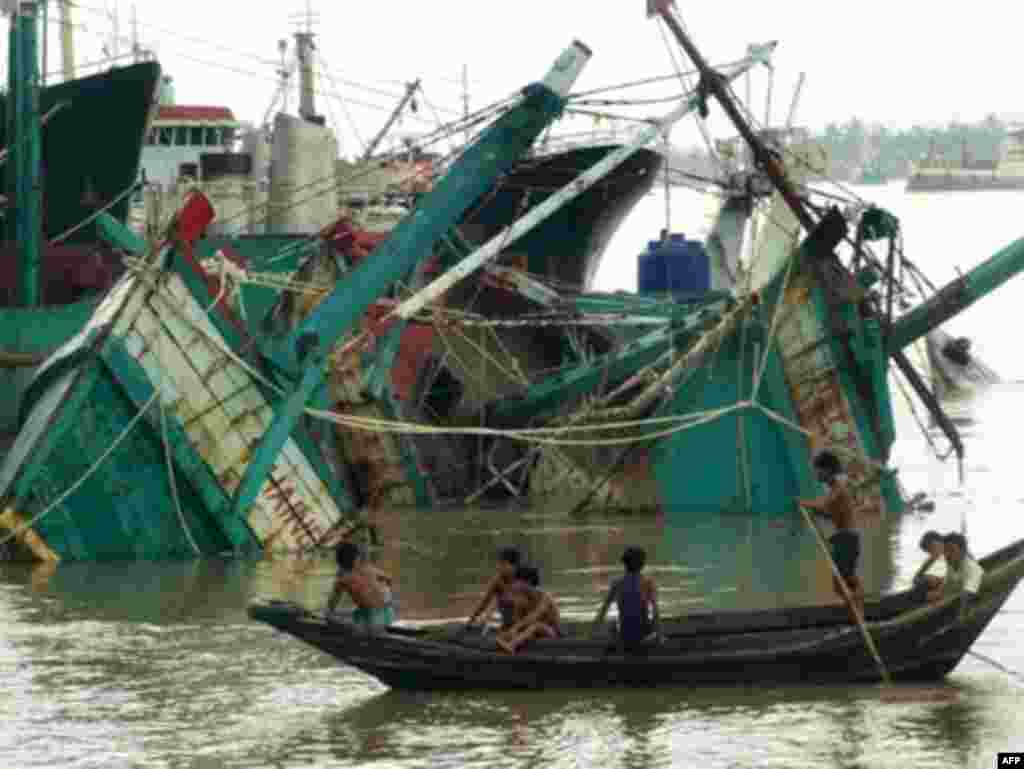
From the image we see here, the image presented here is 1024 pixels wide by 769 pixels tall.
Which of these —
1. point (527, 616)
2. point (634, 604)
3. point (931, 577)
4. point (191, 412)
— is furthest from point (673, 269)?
point (634, 604)

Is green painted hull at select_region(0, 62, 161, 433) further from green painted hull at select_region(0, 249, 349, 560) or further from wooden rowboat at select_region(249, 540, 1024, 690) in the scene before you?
wooden rowboat at select_region(249, 540, 1024, 690)

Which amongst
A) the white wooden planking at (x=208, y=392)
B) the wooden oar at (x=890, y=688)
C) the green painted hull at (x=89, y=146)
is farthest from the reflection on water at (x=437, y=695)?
the green painted hull at (x=89, y=146)

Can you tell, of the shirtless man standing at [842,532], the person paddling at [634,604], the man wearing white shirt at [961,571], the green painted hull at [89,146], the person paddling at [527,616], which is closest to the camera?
the person paddling at [634,604]

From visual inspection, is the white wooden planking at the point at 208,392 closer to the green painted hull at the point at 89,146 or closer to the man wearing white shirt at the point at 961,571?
the man wearing white shirt at the point at 961,571

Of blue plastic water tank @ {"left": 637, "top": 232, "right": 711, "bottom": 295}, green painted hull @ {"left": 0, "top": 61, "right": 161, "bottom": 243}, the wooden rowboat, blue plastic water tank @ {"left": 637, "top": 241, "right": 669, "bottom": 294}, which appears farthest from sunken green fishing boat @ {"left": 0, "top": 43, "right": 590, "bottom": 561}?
green painted hull @ {"left": 0, "top": 61, "right": 161, "bottom": 243}

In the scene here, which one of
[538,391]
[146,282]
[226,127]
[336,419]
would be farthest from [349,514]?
[226,127]

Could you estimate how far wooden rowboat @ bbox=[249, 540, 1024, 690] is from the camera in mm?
20312

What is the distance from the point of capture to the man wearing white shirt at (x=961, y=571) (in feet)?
67.4

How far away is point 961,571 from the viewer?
2059 centimetres

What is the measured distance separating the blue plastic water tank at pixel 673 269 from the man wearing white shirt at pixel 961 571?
18.4 m

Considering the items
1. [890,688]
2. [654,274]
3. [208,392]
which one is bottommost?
[890,688]

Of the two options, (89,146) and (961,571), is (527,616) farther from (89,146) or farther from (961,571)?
(89,146)

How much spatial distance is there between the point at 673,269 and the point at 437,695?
63.7ft

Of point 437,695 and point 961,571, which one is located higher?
point 961,571
